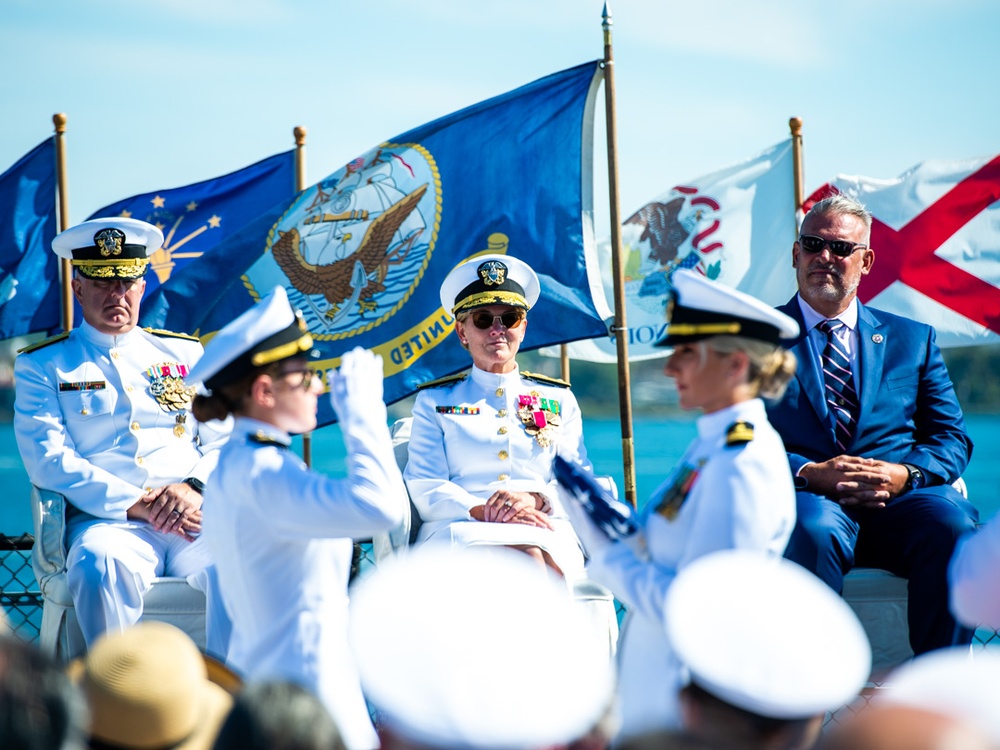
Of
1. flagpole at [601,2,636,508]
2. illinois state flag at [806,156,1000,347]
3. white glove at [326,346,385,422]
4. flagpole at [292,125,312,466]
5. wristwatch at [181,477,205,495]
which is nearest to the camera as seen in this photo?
white glove at [326,346,385,422]

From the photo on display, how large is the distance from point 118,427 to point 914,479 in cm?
317

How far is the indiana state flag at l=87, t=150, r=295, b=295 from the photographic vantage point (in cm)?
755

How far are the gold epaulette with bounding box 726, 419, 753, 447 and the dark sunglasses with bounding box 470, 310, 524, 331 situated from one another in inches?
91.9

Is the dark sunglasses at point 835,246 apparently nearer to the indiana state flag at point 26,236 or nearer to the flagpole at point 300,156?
the flagpole at point 300,156

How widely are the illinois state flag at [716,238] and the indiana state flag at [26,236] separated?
3.35 meters

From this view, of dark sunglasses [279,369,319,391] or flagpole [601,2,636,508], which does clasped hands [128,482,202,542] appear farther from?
flagpole [601,2,636,508]

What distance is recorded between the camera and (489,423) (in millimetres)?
4898

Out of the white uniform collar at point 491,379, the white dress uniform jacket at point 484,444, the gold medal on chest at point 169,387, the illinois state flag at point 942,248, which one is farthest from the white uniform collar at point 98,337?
the illinois state flag at point 942,248

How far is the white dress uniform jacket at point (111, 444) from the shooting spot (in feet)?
13.9

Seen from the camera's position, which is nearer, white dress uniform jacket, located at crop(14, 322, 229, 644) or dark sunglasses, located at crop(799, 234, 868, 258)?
white dress uniform jacket, located at crop(14, 322, 229, 644)

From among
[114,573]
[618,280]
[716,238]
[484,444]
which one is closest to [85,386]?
[114,573]

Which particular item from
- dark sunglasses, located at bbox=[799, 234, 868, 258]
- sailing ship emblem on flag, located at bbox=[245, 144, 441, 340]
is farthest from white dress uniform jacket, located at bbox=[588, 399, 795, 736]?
sailing ship emblem on flag, located at bbox=[245, 144, 441, 340]

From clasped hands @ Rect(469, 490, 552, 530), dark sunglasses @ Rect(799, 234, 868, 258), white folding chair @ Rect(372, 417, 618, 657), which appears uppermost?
dark sunglasses @ Rect(799, 234, 868, 258)

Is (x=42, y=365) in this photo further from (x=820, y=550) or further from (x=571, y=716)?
(x=571, y=716)
